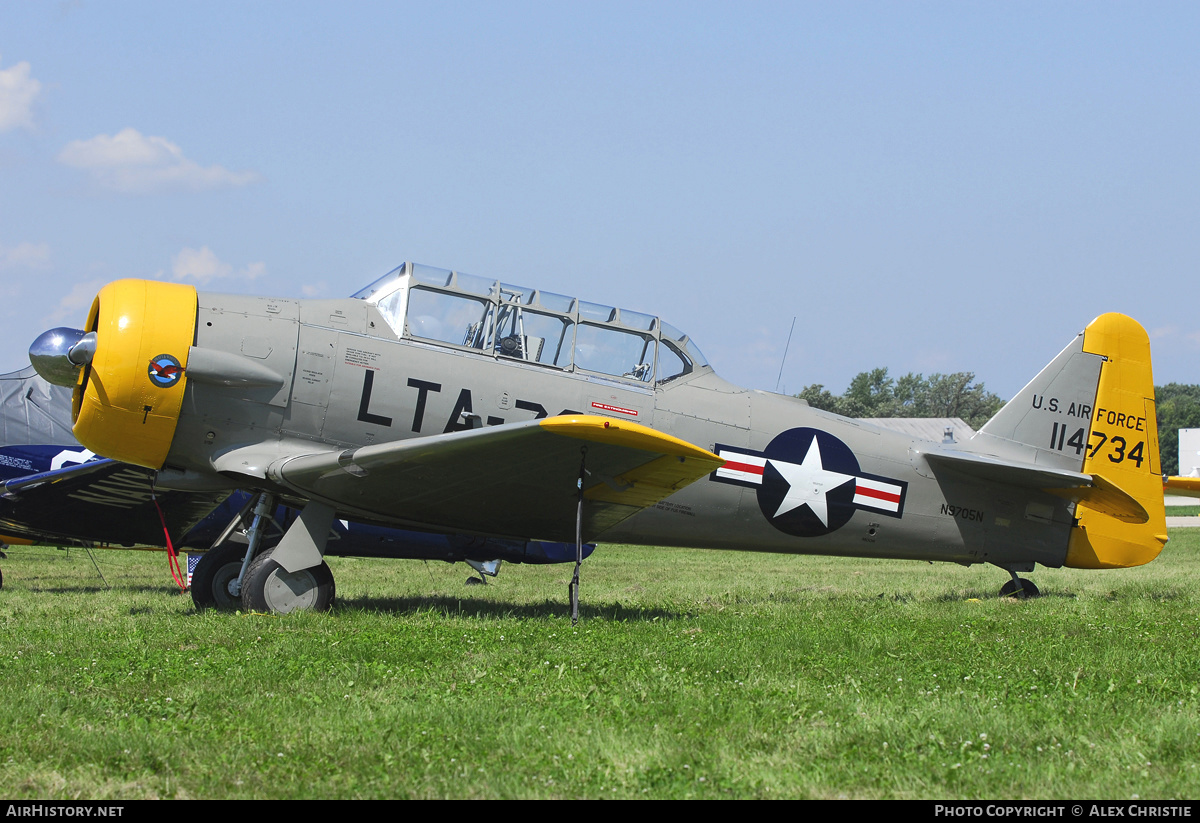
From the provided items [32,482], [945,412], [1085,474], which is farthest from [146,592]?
[945,412]

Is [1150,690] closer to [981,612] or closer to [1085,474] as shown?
[981,612]

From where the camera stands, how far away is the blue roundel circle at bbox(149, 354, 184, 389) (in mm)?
7879

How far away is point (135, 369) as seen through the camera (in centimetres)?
781

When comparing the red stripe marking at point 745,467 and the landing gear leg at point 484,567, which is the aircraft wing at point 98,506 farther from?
the red stripe marking at point 745,467

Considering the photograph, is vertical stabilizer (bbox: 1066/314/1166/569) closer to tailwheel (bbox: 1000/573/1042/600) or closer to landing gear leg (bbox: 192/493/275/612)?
tailwheel (bbox: 1000/573/1042/600)

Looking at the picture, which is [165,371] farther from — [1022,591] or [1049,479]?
[1022,591]

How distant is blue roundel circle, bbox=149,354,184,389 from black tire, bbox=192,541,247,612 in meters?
2.29

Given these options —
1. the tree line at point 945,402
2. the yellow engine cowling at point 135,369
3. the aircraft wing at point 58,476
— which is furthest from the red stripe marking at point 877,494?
the tree line at point 945,402

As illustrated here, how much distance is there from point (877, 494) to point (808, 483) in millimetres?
826

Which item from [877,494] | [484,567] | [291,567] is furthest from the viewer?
[484,567]

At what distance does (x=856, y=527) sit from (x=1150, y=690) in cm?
463

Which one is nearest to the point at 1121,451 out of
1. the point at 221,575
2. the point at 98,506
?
the point at 221,575

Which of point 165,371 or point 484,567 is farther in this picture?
point 484,567

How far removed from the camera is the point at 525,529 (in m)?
9.04
